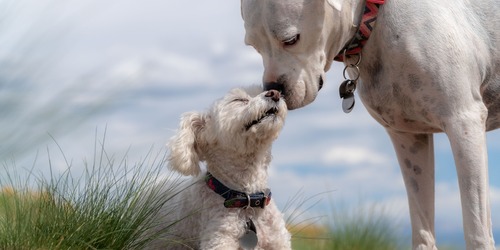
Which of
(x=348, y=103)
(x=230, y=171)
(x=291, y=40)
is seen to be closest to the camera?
(x=230, y=171)

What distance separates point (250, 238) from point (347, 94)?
1228mm

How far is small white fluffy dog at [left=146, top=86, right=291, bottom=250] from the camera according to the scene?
190 inches

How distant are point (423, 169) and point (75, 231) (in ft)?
7.39

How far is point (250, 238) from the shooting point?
4.92 m

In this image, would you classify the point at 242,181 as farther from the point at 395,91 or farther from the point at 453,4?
the point at 453,4

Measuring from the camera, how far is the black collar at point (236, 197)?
4.91m

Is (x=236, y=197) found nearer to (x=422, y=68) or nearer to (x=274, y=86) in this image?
(x=274, y=86)

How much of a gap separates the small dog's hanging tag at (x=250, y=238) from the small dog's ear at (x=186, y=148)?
1.34ft

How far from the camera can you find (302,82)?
5.14 metres

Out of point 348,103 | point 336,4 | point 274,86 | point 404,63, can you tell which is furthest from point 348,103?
point 336,4

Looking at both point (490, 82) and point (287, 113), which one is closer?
point (287, 113)

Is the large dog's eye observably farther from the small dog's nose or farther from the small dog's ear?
the small dog's ear

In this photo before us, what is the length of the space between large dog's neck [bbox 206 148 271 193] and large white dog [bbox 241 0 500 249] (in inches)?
15.9

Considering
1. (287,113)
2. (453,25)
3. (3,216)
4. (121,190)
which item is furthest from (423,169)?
(3,216)
